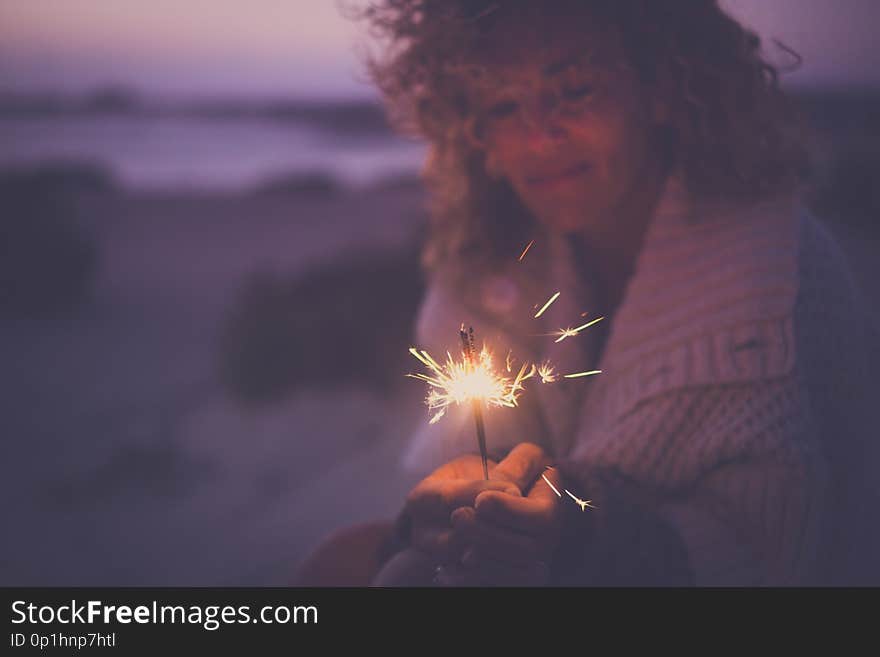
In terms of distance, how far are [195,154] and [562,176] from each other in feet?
48.6

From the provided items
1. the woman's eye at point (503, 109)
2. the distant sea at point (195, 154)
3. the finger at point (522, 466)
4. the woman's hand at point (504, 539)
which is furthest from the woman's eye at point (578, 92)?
the distant sea at point (195, 154)

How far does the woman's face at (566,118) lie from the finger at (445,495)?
86cm

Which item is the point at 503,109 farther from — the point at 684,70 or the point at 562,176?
the point at 684,70

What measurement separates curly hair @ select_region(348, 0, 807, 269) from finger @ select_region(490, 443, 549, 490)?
0.88 metres

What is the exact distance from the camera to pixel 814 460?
1.55 meters

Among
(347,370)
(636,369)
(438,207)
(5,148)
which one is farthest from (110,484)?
(5,148)

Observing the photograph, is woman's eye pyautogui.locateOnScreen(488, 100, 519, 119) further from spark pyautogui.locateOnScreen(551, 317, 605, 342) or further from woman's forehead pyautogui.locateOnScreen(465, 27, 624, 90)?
spark pyautogui.locateOnScreen(551, 317, 605, 342)

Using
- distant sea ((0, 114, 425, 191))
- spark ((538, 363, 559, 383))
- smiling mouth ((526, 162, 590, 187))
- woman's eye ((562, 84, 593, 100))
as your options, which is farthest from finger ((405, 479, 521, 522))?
distant sea ((0, 114, 425, 191))

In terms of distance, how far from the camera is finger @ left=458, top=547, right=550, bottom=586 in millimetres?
1342

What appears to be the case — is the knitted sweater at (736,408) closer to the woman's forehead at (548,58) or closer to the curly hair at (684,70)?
the curly hair at (684,70)

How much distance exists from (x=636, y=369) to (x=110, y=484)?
9.88 feet

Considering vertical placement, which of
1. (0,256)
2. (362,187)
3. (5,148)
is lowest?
(0,256)

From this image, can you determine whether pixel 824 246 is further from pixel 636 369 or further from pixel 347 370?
pixel 347 370

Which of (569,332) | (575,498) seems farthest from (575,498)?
(569,332)
